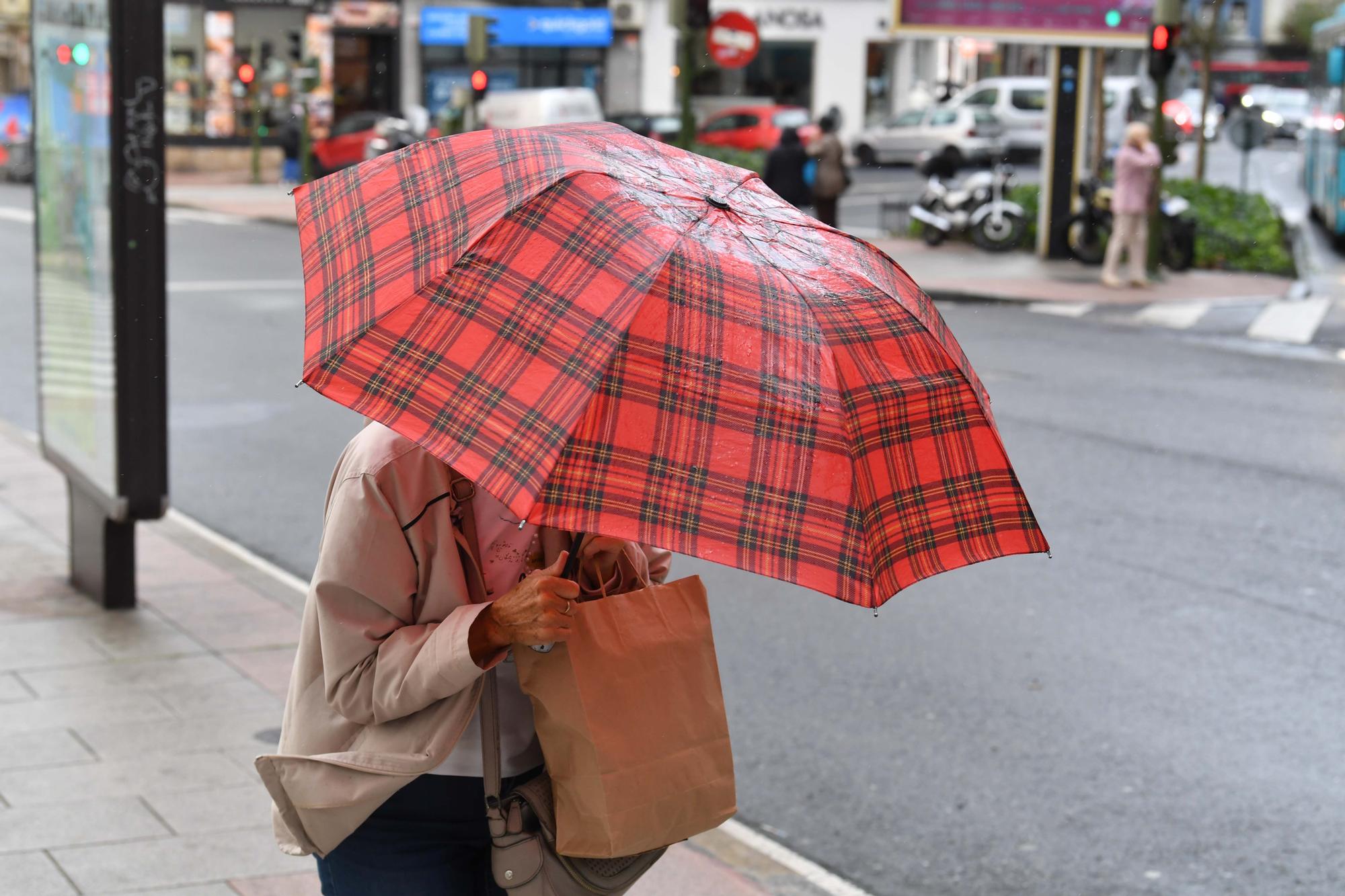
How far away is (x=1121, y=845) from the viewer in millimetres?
→ 4488

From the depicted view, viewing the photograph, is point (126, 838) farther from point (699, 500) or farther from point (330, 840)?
point (699, 500)

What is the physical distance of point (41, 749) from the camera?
181 inches

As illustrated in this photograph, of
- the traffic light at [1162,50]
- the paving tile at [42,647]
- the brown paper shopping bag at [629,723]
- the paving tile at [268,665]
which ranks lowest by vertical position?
the paving tile at [268,665]

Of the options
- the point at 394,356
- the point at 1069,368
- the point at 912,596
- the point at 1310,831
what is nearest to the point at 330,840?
the point at 394,356

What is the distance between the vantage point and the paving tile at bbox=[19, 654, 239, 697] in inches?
203

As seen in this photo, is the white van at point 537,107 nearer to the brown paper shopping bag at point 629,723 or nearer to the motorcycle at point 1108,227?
the motorcycle at point 1108,227

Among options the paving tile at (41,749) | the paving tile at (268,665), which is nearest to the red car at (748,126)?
the paving tile at (268,665)

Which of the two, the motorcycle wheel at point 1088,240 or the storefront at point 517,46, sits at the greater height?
the storefront at point 517,46

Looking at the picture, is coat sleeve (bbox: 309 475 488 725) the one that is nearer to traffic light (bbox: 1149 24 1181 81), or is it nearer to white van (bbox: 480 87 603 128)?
traffic light (bbox: 1149 24 1181 81)

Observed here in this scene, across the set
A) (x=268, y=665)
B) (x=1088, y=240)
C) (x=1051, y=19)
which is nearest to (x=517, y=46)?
(x=1051, y=19)

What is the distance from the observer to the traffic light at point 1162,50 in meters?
19.1

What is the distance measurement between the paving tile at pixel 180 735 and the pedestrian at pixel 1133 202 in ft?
48.3

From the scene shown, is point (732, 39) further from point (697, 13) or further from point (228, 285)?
point (228, 285)

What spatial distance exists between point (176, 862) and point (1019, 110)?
38814 mm
